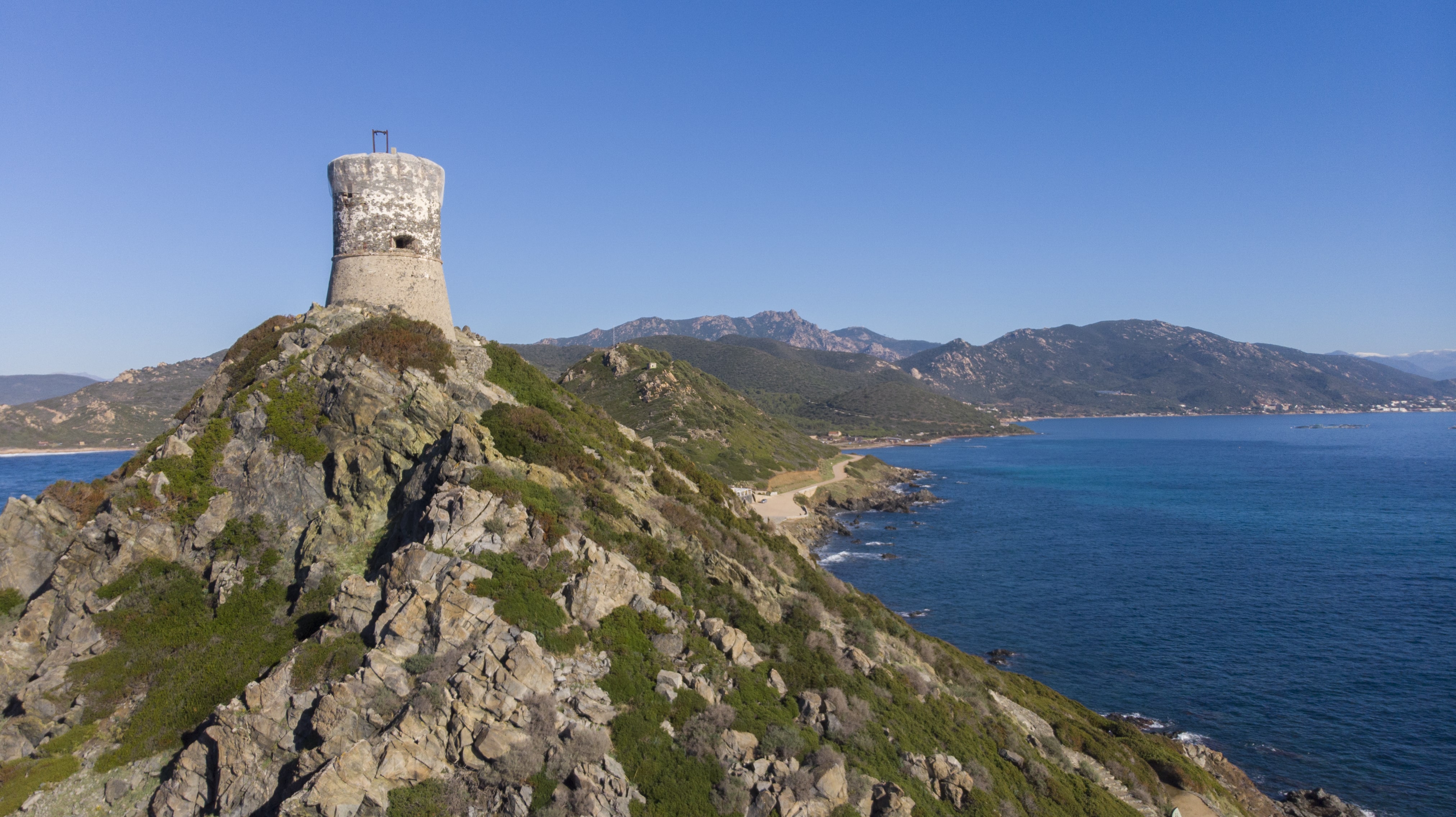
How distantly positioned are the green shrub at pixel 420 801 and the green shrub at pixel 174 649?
4464mm

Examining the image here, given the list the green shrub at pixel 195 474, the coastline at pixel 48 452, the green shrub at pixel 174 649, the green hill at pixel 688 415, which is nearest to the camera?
the green shrub at pixel 174 649

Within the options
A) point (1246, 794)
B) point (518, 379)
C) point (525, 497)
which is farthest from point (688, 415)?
point (525, 497)

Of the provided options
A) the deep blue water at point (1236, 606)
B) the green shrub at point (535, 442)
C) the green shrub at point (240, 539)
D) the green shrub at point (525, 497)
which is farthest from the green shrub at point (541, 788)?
the deep blue water at point (1236, 606)

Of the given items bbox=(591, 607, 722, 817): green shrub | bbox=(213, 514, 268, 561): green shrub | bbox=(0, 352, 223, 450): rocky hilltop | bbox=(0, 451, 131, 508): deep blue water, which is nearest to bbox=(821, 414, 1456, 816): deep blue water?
bbox=(591, 607, 722, 817): green shrub

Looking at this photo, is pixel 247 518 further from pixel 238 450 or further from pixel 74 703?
pixel 74 703

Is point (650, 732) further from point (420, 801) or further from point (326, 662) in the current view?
point (326, 662)

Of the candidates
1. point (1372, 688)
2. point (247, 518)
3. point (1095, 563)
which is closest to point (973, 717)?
point (247, 518)

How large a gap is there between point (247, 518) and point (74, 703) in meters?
5.31

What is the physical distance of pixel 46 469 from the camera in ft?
451

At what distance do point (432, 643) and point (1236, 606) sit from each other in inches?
2259

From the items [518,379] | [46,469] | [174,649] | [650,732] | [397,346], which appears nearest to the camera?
[650,732]

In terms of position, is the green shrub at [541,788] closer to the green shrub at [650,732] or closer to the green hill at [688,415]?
the green shrub at [650,732]

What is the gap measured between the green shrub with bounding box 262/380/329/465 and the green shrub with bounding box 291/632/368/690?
6955 mm

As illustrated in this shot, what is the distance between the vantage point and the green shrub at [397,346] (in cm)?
2320
